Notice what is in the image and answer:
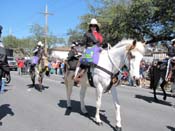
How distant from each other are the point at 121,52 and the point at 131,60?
600 mm

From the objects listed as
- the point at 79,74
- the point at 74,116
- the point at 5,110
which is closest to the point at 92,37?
the point at 79,74

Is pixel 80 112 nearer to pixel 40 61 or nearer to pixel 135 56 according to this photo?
pixel 135 56

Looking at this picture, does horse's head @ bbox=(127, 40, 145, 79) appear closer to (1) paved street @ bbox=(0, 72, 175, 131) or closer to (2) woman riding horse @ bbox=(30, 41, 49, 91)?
(1) paved street @ bbox=(0, 72, 175, 131)

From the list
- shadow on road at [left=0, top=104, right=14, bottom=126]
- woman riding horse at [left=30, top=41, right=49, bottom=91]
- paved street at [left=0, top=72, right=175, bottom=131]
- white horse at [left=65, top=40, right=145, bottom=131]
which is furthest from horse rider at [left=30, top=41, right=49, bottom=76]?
white horse at [left=65, top=40, right=145, bottom=131]

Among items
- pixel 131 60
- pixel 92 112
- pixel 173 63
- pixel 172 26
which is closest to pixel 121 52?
pixel 131 60

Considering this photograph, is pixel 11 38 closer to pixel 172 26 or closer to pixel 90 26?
pixel 172 26

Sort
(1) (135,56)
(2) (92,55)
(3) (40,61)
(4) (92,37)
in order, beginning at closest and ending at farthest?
1. (1) (135,56)
2. (2) (92,55)
3. (4) (92,37)
4. (3) (40,61)

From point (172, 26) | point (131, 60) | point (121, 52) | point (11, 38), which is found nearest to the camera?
point (131, 60)

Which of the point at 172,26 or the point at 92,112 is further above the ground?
the point at 172,26

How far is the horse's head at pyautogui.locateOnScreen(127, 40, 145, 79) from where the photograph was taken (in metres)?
6.80

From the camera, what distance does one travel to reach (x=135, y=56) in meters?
6.88

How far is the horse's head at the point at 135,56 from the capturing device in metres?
6.80

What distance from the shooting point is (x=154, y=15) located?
2845 cm

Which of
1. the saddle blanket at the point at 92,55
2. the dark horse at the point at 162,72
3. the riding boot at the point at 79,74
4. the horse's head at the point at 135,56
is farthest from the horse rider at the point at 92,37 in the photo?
the dark horse at the point at 162,72
